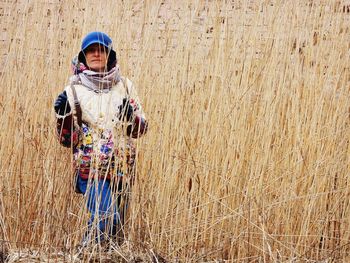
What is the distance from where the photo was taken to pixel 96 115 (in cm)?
245

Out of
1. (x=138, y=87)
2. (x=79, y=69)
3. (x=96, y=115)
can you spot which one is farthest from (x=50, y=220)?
(x=138, y=87)

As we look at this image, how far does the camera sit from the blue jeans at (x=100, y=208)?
2297mm

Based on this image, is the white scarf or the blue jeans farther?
the white scarf

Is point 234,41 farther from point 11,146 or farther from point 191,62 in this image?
point 11,146

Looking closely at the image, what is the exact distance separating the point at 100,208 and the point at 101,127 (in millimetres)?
268

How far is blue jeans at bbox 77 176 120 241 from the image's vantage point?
230 cm

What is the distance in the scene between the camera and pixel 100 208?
2.47 meters

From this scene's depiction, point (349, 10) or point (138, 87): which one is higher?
point (349, 10)

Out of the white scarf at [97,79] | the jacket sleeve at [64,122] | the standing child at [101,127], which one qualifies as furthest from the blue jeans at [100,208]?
the white scarf at [97,79]

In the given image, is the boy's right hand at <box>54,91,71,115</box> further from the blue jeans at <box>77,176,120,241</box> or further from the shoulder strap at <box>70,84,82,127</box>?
the blue jeans at <box>77,176,120,241</box>

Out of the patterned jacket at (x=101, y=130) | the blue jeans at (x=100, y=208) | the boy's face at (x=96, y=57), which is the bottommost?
the blue jeans at (x=100, y=208)

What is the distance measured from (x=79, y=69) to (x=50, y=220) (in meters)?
0.52

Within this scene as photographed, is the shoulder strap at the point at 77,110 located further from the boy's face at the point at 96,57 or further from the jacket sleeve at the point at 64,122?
the boy's face at the point at 96,57

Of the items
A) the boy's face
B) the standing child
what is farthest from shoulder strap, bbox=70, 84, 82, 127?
the boy's face
